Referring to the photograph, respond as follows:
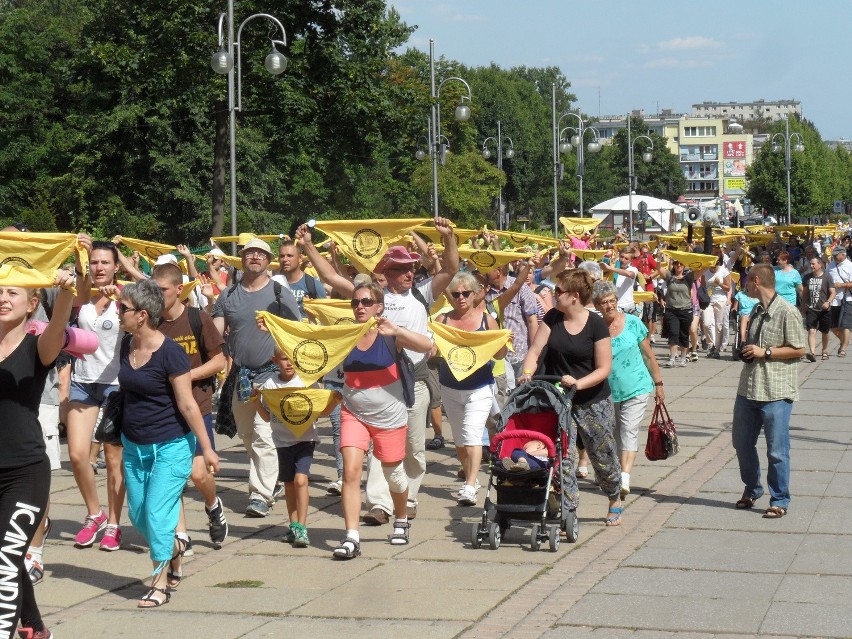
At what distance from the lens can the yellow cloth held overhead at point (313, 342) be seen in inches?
327

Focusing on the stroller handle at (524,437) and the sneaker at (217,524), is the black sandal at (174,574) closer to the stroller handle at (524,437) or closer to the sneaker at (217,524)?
the sneaker at (217,524)

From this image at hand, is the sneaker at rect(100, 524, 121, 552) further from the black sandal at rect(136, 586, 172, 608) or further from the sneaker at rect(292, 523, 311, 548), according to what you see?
the black sandal at rect(136, 586, 172, 608)

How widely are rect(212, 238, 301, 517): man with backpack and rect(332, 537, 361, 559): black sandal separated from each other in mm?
1530

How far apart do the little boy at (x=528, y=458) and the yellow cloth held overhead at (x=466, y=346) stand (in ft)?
3.85

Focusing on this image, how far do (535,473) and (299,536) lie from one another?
1.53 m

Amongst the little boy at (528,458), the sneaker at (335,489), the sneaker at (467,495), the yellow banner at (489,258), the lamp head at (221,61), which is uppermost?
the lamp head at (221,61)

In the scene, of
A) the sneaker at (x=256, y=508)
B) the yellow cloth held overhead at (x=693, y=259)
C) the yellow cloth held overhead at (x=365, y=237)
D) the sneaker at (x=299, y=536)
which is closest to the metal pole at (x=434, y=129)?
the yellow cloth held overhead at (x=693, y=259)

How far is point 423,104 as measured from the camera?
37594 millimetres

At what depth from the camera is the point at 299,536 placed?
8359mm

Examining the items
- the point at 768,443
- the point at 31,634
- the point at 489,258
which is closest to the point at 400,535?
the point at 768,443

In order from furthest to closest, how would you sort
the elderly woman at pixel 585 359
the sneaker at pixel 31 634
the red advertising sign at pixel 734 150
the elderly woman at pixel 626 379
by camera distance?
the red advertising sign at pixel 734 150, the elderly woman at pixel 626 379, the elderly woman at pixel 585 359, the sneaker at pixel 31 634

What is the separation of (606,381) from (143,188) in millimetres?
38773

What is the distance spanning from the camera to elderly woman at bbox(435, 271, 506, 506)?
9.80 meters

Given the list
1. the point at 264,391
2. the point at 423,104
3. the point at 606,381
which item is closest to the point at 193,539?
the point at 264,391
